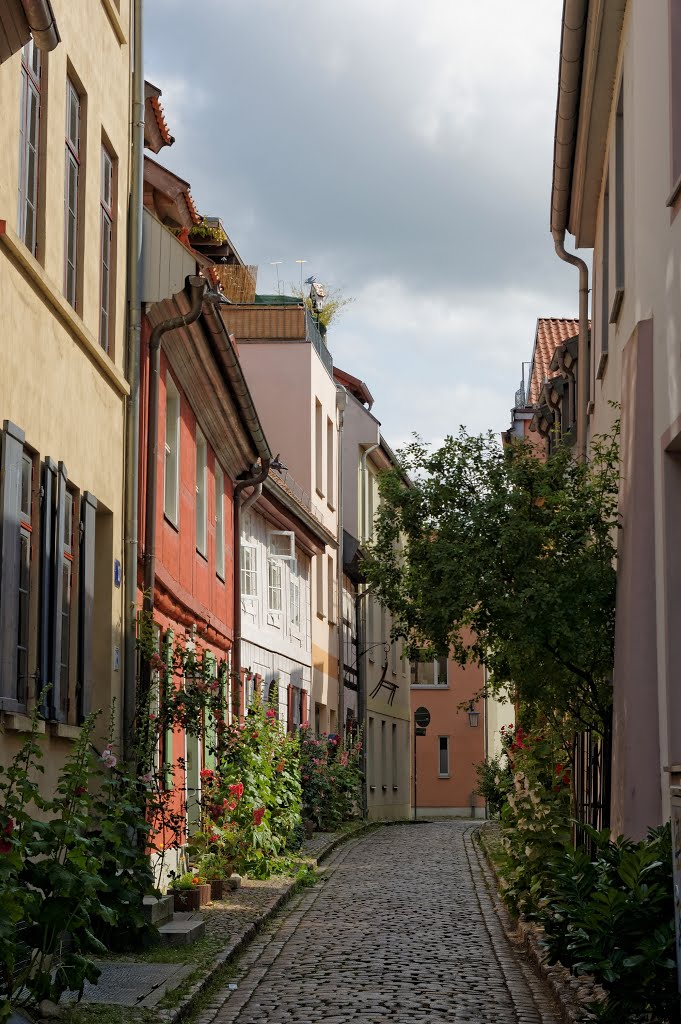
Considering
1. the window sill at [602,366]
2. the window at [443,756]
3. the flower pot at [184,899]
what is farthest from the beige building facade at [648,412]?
the window at [443,756]

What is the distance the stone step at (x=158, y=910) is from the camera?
11008 mm

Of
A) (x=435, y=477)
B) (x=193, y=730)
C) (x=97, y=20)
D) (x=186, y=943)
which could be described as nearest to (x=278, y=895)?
(x=193, y=730)

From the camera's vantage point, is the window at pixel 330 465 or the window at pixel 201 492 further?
the window at pixel 330 465

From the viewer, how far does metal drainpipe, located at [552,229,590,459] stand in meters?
15.8

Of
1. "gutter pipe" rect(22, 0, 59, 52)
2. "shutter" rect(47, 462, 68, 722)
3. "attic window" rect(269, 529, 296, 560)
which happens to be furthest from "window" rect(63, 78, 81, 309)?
"attic window" rect(269, 529, 296, 560)

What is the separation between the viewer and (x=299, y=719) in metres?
27.6

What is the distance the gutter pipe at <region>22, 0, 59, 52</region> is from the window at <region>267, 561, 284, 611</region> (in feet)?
55.7

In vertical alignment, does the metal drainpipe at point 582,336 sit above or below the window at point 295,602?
above

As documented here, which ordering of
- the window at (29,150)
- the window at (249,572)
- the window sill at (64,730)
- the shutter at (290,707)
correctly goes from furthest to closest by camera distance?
the shutter at (290,707) → the window at (249,572) → the window sill at (64,730) → the window at (29,150)

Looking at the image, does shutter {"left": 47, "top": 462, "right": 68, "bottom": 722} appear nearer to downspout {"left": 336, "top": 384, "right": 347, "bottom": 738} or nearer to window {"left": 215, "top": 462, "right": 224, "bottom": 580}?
window {"left": 215, "top": 462, "right": 224, "bottom": 580}

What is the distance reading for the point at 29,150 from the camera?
9797 millimetres

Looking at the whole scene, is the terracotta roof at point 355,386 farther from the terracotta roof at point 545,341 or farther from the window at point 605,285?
the window at point 605,285

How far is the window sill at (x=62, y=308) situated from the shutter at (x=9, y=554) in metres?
1.08

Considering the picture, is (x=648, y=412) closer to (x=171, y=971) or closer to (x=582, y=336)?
(x=171, y=971)
